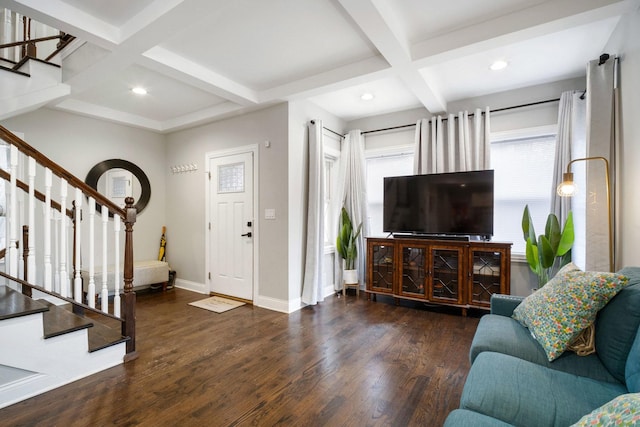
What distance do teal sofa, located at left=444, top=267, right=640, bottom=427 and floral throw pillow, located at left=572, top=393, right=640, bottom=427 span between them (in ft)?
1.18

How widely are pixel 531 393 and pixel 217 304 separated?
11.7 feet

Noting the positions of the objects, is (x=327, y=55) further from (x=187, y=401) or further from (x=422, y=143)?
(x=187, y=401)

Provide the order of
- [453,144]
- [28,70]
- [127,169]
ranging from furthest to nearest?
[127,169]
[453,144]
[28,70]

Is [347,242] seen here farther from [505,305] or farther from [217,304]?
[505,305]

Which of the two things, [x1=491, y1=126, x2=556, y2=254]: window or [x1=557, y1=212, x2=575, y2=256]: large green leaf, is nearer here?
[x1=557, y1=212, x2=575, y2=256]: large green leaf

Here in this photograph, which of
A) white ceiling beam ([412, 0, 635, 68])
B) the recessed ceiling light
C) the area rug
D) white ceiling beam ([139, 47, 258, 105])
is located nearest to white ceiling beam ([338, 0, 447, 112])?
white ceiling beam ([412, 0, 635, 68])

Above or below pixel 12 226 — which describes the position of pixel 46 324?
below

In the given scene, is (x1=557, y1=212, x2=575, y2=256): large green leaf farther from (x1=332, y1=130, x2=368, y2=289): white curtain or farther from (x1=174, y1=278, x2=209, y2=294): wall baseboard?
(x1=174, y1=278, x2=209, y2=294): wall baseboard

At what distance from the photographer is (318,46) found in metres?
2.76

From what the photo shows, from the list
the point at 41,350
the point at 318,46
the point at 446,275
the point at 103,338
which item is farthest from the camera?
the point at 446,275

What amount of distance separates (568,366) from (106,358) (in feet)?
9.96

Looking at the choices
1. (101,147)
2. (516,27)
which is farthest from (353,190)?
(101,147)

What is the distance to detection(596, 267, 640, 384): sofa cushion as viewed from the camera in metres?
1.42

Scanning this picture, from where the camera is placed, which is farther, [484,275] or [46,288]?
[484,275]
